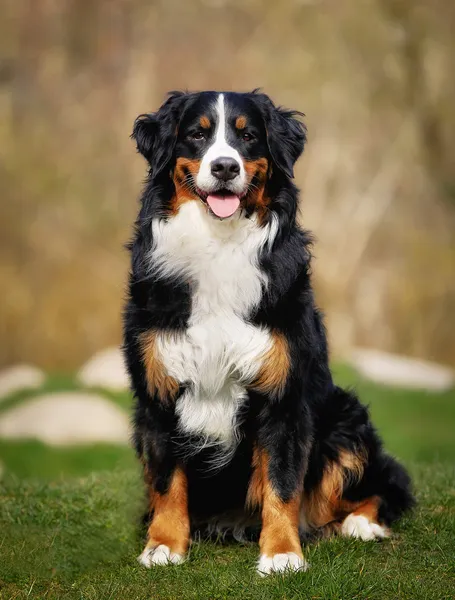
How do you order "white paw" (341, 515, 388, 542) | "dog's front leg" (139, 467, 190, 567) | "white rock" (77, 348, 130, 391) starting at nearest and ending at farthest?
1. "dog's front leg" (139, 467, 190, 567)
2. "white paw" (341, 515, 388, 542)
3. "white rock" (77, 348, 130, 391)

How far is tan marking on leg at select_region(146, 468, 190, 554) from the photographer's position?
3717 millimetres

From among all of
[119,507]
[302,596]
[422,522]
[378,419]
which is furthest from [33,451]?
[302,596]

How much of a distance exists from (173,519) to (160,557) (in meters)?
0.17

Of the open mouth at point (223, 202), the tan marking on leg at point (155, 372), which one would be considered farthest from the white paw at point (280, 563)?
the open mouth at point (223, 202)

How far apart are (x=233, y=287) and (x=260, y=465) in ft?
2.51

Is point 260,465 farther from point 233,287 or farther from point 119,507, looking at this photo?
point 119,507

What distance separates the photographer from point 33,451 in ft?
32.8

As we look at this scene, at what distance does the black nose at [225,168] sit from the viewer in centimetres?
351

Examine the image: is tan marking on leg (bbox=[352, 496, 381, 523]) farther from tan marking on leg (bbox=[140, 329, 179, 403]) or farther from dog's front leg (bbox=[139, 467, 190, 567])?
tan marking on leg (bbox=[140, 329, 179, 403])

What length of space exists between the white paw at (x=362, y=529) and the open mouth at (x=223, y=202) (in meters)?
1.54

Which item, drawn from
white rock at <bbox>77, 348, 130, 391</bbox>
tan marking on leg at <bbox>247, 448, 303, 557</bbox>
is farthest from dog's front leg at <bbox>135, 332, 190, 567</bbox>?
white rock at <bbox>77, 348, 130, 391</bbox>

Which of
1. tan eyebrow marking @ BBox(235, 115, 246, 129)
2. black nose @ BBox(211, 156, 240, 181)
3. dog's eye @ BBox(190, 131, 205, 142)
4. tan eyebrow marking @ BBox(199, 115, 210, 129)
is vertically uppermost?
tan eyebrow marking @ BBox(235, 115, 246, 129)

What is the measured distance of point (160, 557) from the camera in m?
3.64

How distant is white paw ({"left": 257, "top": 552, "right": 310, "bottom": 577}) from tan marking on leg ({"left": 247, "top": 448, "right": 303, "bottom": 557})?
0.08 feet
